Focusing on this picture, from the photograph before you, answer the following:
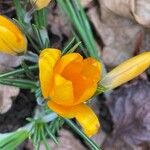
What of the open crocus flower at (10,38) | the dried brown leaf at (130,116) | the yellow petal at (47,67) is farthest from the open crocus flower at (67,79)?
the dried brown leaf at (130,116)

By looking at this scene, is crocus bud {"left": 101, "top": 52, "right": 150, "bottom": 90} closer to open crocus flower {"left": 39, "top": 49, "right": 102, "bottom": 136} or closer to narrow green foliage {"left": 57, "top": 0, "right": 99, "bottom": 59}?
open crocus flower {"left": 39, "top": 49, "right": 102, "bottom": 136}

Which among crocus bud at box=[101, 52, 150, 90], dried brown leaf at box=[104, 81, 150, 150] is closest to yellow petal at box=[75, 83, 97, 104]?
crocus bud at box=[101, 52, 150, 90]

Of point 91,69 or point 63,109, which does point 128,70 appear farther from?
point 63,109

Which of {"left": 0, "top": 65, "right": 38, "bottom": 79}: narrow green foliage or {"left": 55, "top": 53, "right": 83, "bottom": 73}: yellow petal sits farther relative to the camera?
{"left": 0, "top": 65, "right": 38, "bottom": 79}: narrow green foliage

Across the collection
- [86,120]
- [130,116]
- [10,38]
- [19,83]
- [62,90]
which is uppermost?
[10,38]

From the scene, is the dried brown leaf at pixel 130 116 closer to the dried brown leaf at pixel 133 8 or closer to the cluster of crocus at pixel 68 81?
the dried brown leaf at pixel 133 8

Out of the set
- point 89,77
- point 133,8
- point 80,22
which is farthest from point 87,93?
point 133,8
